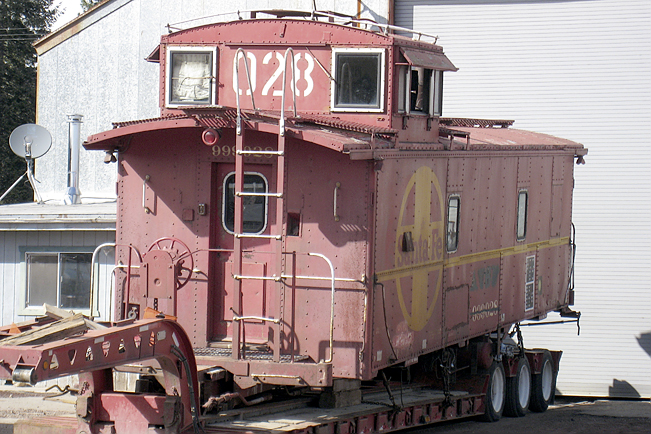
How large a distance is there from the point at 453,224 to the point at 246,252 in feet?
10.5

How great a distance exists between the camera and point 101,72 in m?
21.1

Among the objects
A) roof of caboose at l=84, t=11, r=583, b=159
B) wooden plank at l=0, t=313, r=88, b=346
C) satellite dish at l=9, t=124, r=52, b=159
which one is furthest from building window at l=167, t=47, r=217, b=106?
satellite dish at l=9, t=124, r=52, b=159

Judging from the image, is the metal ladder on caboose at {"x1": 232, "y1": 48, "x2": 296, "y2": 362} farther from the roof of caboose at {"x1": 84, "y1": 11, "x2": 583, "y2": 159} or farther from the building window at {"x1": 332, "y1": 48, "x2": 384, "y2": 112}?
the building window at {"x1": 332, "y1": 48, "x2": 384, "y2": 112}

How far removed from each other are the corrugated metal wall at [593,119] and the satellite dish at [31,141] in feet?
25.5

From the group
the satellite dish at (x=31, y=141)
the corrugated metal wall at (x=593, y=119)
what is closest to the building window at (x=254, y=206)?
the satellite dish at (x=31, y=141)

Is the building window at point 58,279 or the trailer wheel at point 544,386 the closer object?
the building window at point 58,279

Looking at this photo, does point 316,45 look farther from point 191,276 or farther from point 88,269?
point 88,269

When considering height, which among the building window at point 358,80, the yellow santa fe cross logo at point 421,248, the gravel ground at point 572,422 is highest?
the building window at point 358,80

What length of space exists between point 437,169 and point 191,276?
11.1 feet

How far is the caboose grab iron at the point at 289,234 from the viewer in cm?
957

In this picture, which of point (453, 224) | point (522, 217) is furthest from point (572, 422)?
point (453, 224)

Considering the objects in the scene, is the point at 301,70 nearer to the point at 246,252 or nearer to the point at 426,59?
the point at 426,59

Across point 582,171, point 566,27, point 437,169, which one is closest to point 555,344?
point 582,171

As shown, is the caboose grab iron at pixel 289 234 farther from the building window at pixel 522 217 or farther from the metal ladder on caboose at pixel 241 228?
the building window at pixel 522 217
